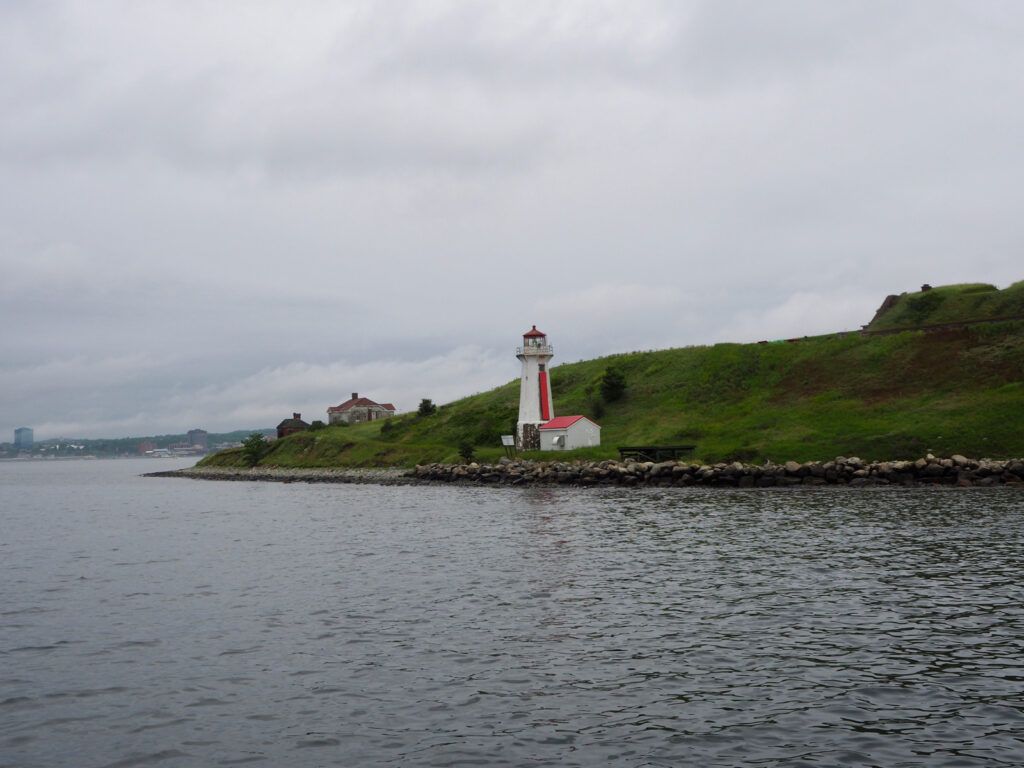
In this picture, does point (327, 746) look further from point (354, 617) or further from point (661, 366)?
point (661, 366)

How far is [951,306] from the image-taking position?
100000mm

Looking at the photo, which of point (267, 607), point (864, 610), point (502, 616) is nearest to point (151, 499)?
point (267, 607)

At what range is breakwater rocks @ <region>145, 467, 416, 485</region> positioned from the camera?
94.4 m

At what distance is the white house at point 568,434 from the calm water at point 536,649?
4810 centimetres

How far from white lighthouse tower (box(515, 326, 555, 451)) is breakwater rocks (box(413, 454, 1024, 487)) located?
12.0 meters

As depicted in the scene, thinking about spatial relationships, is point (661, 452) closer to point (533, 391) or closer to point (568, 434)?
point (568, 434)

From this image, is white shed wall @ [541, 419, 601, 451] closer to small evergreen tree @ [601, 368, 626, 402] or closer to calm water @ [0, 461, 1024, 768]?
small evergreen tree @ [601, 368, 626, 402]

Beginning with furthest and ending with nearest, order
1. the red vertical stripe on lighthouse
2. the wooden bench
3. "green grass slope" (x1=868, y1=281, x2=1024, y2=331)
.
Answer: the red vertical stripe on lighthouse
"green grass slope" (x1=868, y1=281, x2=1024, y2=331)
the wooden bench

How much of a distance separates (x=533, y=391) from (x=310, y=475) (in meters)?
32.6

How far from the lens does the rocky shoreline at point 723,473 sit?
58875mm

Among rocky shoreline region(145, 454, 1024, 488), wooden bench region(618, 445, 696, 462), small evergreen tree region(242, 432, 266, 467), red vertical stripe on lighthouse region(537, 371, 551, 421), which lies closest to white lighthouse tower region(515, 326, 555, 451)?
red vertical stripe on lighthouse region(537, 371, 551, 421)

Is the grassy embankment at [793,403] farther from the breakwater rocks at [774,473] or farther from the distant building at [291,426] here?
the distant building at [291,426]

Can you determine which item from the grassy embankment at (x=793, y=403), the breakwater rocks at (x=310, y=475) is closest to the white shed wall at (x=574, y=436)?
the grassy embankment at (x=793, y=403)

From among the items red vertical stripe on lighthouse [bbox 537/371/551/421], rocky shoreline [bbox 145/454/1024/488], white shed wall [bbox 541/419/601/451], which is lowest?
rocky shoreline [bbox 145/454/1024/488]
